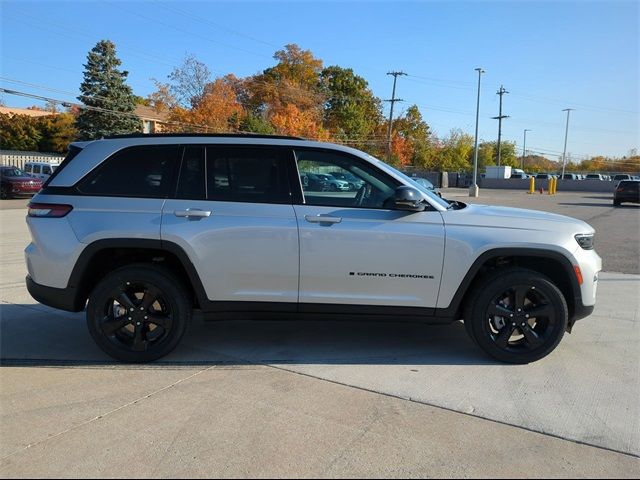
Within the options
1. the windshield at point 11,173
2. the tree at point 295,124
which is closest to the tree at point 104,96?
the tree at point 295,124

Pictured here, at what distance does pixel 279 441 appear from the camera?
10.3ft

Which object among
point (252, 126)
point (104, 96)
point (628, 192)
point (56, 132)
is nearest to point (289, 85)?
point (252, 126)

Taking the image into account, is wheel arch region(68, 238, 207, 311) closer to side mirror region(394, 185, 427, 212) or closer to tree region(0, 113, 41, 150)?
side mirror region(394, 185, 427, 212)

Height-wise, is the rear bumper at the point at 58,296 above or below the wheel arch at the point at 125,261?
below

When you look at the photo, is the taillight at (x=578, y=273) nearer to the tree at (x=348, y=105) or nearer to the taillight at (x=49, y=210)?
the taillight at (x=49, y=210)

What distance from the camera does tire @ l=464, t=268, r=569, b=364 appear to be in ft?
14.0

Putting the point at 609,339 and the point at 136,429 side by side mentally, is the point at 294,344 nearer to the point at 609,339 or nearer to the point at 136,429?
the point at 136,429

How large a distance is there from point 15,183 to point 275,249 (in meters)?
26.9

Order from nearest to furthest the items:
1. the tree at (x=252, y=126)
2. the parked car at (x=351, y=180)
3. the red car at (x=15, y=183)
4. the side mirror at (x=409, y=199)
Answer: the side mirror at (x=409, y=199), the parked car at (x=351, y=180), the red car at (x=15, y=183), the tree at (x=252, y=126)

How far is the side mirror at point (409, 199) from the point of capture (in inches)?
161

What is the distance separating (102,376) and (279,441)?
1789mm

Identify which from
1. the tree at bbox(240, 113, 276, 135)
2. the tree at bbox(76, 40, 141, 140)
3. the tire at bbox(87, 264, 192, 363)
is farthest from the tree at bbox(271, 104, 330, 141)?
the tire at bbox(87, 264, 192, 363)

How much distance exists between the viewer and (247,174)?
4.40 meters

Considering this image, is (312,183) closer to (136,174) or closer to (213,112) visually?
(136,174)
